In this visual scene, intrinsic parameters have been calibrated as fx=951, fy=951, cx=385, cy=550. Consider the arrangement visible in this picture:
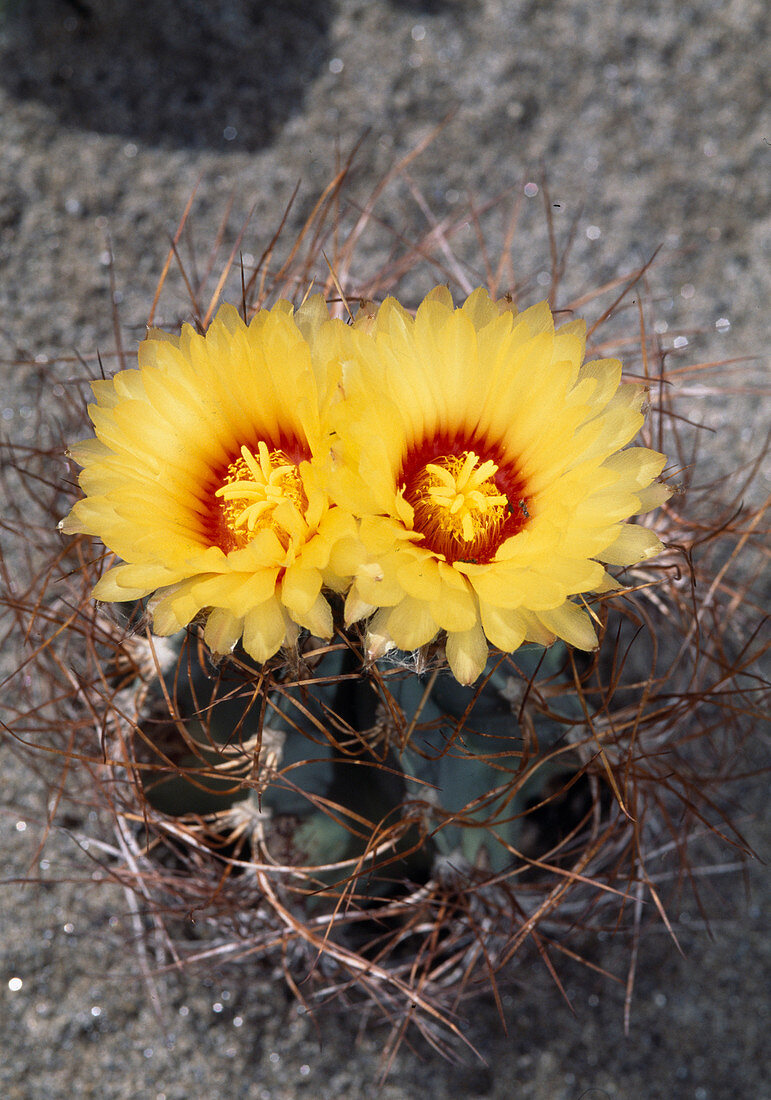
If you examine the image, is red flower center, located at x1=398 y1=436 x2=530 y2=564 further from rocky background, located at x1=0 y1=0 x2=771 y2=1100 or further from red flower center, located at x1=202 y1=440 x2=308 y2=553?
rocky background, located at x1=0 y1=0 x2=771 y2=1100

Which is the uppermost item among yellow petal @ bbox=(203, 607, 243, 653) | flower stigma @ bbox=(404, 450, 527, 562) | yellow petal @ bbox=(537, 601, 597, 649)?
flower stigma @ bbox=(404, 450, 527, 562)

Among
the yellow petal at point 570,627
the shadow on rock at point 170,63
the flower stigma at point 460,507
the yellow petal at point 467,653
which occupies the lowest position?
the yellow petal at point 467,653

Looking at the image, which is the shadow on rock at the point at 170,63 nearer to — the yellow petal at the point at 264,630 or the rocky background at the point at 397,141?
the rocky background at the point at 397,141

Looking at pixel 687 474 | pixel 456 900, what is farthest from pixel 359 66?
pixel 456 900

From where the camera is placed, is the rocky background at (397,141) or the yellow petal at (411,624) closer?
the yellow petal at (411,624)

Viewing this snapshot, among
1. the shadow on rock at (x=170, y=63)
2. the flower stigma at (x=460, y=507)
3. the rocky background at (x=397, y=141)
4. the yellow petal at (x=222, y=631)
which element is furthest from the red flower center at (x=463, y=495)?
→ the shadow on rock at (x=170, y=63)

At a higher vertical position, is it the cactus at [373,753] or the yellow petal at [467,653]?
the yellow petal at [467,653]

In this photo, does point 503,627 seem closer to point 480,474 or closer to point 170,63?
point 480,474

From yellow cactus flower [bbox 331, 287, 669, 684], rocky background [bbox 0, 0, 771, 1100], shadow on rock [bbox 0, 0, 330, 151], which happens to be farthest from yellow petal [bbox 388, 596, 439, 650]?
shadow on rock [bbox 0, 0, 330, 151]
